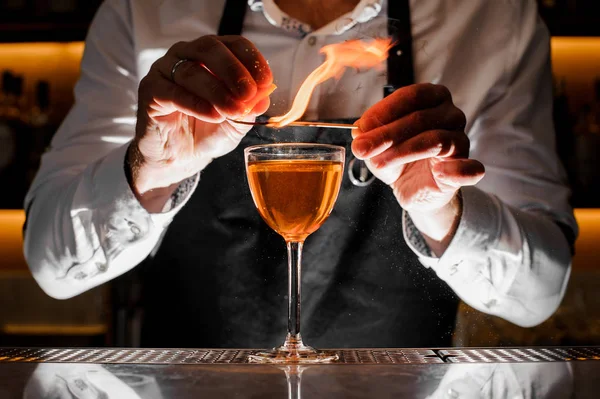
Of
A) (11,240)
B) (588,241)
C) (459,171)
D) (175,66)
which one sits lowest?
(11,240)

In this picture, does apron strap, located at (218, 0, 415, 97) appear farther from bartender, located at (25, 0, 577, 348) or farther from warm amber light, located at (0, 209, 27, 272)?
warm amber light, located at (0, 209, 27, 272)

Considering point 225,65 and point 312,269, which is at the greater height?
point 225,65

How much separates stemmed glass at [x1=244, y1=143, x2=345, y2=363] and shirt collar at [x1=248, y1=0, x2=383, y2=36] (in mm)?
388

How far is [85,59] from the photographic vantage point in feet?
4.17

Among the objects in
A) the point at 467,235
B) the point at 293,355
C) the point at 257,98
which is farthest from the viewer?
the point at 467,235

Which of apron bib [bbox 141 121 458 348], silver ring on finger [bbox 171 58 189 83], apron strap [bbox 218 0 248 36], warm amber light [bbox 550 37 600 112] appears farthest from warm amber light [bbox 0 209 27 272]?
warm amber light [bbox 550 37 600 112]

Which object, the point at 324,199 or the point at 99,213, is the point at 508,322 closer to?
the point at 324,199

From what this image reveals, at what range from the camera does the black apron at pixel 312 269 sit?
3.59 ft

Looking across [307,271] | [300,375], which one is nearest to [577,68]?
[307,271]

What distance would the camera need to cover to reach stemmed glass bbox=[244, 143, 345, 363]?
2.61 feet

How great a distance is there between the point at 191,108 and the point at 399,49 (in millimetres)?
454

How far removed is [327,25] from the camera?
1.17m

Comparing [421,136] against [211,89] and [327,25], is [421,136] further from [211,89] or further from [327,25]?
[327,25]

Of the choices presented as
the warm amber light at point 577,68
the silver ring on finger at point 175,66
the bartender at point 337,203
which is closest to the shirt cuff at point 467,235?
the bartender at point 337,203
